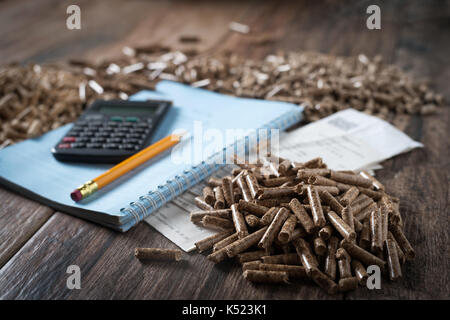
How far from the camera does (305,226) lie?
42.1 inches

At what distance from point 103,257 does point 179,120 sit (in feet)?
2.53

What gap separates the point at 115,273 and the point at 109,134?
639 mm

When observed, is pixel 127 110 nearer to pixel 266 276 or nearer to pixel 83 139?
pixel 83 139

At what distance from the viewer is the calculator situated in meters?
1.48

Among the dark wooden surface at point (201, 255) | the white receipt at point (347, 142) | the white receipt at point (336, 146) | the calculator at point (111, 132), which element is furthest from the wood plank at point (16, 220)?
the white receipt at point (347, 142)

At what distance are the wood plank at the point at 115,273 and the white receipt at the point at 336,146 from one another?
0.31 ft

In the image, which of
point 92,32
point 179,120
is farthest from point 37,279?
point 92,32

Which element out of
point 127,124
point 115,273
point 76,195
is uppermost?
point 127,124

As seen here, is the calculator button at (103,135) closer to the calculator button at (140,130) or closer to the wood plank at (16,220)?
the calculator button at (140,130)

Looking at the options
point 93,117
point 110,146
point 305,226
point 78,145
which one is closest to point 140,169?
point 110,146

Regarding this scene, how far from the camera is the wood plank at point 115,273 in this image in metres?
0.98

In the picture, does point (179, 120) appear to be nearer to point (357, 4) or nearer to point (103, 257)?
point (103, 257)

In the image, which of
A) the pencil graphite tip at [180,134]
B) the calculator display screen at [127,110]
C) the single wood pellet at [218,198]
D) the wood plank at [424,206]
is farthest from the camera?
the calculator display screen at [127,110]

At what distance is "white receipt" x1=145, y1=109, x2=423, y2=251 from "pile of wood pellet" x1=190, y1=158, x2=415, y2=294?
73 millimetres
